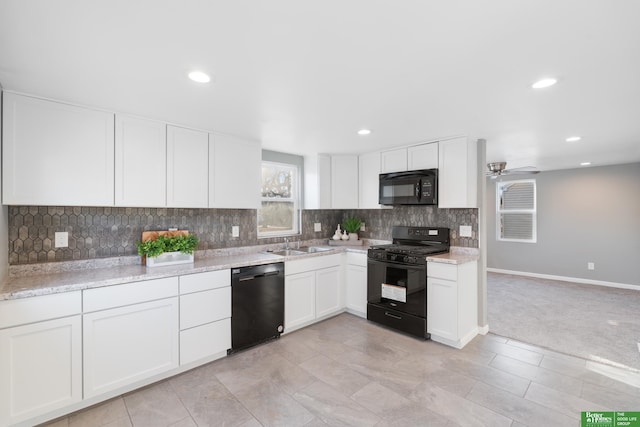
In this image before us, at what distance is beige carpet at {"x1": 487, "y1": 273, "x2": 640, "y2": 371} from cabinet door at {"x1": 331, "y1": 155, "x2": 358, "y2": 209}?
2.39 m

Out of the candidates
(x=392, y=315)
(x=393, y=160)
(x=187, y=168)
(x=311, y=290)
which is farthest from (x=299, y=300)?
(x=393, y=160)

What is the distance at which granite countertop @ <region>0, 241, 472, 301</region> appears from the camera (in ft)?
6.33

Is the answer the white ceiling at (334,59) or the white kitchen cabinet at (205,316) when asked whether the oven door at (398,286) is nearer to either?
the white ceiling at (334,59)

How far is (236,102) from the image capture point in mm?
2242

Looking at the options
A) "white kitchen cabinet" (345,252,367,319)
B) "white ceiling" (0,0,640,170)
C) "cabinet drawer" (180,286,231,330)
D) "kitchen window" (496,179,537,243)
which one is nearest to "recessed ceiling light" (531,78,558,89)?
"white ceiling" (0,0,640,170)

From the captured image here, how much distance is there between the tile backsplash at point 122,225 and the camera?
91.4 inches

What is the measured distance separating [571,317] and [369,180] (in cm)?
322

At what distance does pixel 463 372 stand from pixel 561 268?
4.89m

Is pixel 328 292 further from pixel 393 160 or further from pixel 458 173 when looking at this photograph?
pixel 458 173

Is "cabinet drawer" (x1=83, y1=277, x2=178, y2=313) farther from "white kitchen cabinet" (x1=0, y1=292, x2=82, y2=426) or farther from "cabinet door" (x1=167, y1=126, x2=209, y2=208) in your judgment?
"cabinet door" (x1=167, y1=126, x2=209, y2=208)

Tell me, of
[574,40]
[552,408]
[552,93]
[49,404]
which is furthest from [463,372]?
[49,404]

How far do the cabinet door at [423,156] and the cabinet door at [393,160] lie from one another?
0.27 ft

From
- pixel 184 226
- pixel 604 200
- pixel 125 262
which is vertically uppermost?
pixel 604 200

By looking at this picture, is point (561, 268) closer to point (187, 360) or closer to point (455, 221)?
point (455, 221)
